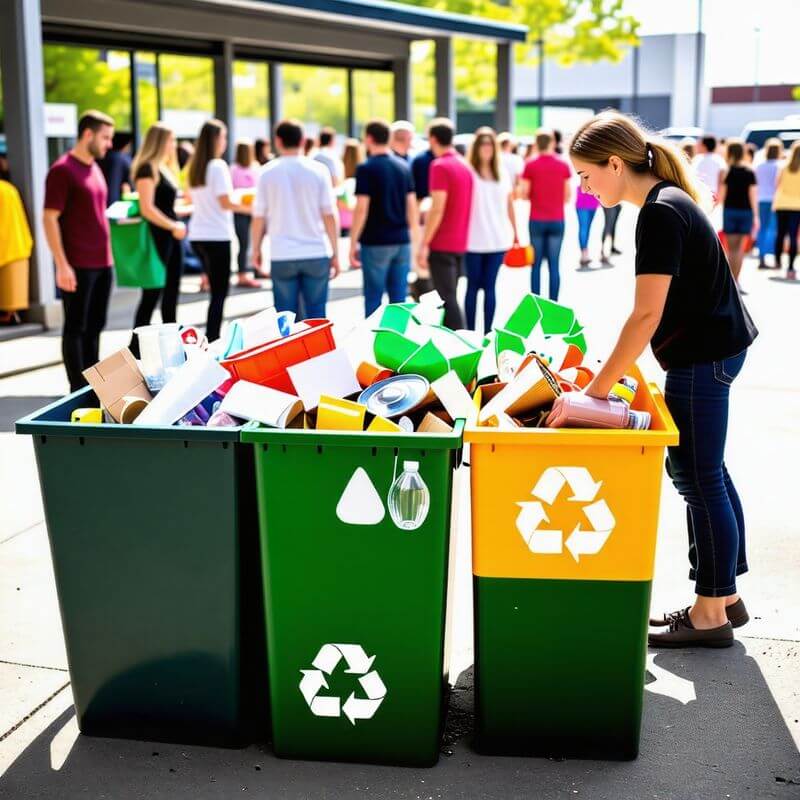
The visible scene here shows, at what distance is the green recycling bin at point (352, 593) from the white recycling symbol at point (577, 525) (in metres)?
0.22

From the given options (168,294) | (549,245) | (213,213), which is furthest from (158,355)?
(549,245)

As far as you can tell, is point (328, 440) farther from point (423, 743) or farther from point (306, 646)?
point (423, 743)

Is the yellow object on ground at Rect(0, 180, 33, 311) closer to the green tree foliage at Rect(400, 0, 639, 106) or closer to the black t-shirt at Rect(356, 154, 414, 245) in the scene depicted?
the black t-shirt at Rect(356, 154, 414, 245)

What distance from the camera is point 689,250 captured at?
3.35 metres

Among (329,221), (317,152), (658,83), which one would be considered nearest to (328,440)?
(329,221)

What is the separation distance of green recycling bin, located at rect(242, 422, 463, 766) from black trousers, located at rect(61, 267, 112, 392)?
469cm

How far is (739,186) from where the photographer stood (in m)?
12.9

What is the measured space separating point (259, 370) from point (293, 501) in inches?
23.3

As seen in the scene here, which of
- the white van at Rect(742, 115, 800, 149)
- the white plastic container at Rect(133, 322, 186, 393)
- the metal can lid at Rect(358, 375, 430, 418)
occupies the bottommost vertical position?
the metal can lid at Rect(358, 375, 430, 418)

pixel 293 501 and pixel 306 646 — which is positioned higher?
pixel 293 501

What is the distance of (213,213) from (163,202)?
67cm

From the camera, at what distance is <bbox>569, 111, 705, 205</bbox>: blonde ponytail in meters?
3.41

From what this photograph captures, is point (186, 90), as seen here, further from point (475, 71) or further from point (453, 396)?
point (475, 71)

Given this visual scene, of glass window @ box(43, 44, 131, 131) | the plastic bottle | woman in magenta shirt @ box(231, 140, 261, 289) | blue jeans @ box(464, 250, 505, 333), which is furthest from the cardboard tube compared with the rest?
glass window @ box(43, 44, 131, 131)
